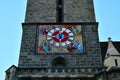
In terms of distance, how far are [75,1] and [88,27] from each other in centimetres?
234

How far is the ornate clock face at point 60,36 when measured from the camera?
623 inches

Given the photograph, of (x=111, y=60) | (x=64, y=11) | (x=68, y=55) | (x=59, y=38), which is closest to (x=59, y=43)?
(x=59, y=38)

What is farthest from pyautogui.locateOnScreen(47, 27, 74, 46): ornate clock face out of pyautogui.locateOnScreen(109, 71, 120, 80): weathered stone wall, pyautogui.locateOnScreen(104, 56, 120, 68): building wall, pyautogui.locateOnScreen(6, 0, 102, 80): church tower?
pyautogui.locateOnScreen(109, 71, 120, 80): weathered stone wall

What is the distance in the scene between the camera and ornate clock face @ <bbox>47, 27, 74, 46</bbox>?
15836 millimetres

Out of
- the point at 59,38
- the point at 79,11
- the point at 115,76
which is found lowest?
the point at 115,76

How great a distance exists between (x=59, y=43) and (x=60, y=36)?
0.48 metres

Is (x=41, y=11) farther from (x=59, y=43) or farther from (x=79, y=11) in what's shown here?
(x=59, y=43)

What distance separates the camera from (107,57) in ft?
53.1

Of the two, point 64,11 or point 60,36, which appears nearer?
point 60,36

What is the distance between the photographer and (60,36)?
52.9ft

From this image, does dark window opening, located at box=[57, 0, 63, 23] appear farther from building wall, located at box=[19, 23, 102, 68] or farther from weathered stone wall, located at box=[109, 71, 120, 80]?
weathered stone wall, located at box=[109, 71, 120, 80]

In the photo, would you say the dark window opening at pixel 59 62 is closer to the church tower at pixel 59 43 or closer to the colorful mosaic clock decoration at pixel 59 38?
the church tower at pixel 59 43

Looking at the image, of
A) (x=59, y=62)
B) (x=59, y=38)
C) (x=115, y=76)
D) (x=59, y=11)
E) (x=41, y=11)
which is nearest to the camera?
(x=115, y=76)

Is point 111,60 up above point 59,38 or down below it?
below
